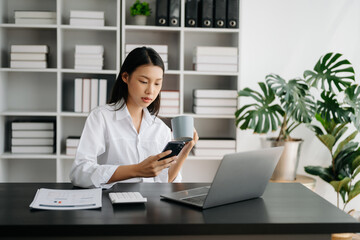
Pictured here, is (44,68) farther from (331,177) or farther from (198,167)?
(331,177)

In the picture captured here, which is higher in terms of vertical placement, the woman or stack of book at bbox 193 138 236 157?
the woman

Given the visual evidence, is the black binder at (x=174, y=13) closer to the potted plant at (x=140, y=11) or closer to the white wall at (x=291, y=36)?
the potted plant at (x=140, y=11)

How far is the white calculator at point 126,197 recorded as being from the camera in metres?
1.41

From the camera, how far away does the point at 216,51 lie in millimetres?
3398

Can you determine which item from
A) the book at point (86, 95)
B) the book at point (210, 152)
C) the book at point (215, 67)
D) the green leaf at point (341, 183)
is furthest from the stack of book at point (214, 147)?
the book at point (86, 95)

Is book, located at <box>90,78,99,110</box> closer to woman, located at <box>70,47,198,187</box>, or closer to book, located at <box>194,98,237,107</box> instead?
book, located at <box>194,98,237,107</box>

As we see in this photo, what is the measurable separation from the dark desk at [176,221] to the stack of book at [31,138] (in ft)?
6.44

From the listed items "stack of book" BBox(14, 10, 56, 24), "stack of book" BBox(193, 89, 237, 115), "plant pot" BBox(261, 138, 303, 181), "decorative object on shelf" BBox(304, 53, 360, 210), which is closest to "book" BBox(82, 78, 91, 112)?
"stack of book" BBox(14, 10, 56, 24)

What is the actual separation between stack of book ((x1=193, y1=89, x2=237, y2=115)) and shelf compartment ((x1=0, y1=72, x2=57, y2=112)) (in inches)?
47.5

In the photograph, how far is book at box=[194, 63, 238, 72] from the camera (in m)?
3.40

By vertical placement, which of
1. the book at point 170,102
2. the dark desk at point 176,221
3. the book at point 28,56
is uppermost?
the book at point 28,56

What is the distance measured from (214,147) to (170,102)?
0.50 metres

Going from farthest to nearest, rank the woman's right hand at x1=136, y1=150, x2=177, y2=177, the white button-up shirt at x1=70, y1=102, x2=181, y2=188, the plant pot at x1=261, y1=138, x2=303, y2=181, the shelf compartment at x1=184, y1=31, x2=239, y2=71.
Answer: the shelf compartment at x1=184, y1=31, x2=239, y2=71 → the plant pot at x1=261, y1=138, x2=303, y2=181 → the white button-up shirt at x1=70, y1=102, x2=181, y2=188 → the woman's right hand at x1=136, y1=150, x2=177, y2=177

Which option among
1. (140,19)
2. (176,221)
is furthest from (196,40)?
(176,221)
